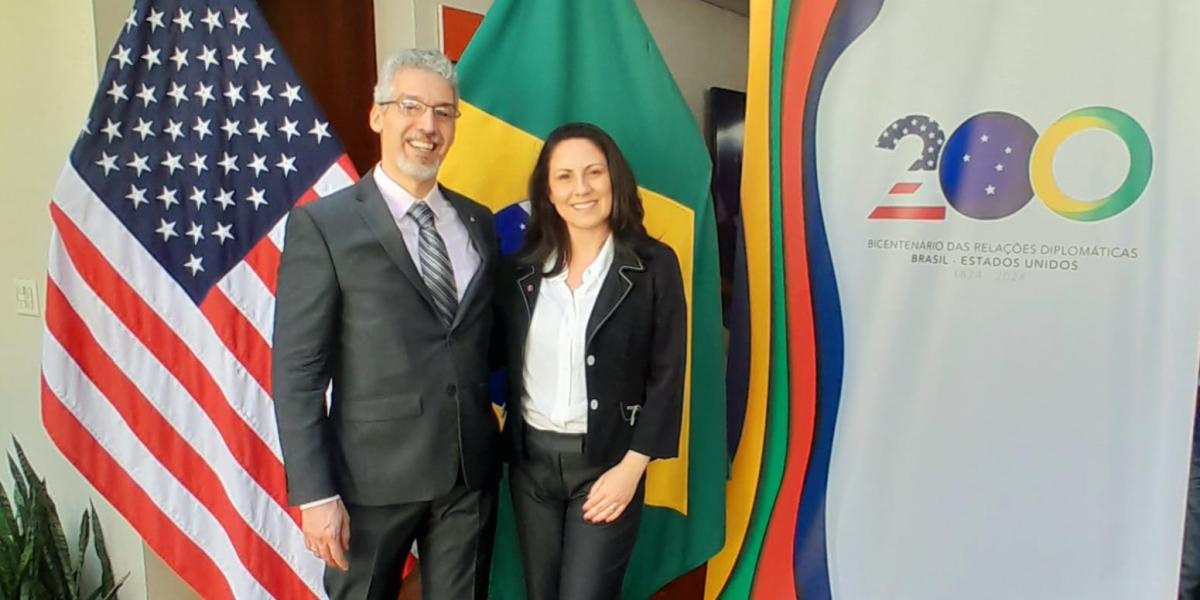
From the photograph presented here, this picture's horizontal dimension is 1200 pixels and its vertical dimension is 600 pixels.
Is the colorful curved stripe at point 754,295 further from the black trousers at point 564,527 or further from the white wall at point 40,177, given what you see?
the white wall at point 40,177

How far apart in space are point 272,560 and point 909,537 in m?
1.60

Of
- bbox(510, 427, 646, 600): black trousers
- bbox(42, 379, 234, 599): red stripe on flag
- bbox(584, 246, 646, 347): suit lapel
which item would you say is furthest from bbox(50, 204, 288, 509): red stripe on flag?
A: bbox(584, 246, 646, 347): suit lapel

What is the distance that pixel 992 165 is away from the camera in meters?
1.83

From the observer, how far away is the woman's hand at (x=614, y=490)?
4.99 ft

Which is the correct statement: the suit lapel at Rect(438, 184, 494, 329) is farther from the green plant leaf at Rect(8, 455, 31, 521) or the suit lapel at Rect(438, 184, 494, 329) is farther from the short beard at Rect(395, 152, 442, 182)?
the green plant leaf at Rect(8, 455, 31, 521)

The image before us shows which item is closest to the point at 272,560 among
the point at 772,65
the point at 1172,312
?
the point at 772,65

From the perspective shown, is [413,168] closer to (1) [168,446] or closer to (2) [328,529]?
(2) [328,529]

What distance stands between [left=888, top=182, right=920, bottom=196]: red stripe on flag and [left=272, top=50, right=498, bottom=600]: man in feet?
3.43

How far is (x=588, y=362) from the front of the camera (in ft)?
4.87

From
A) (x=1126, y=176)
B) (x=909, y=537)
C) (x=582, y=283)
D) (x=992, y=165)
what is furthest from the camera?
(x=909, y=537)

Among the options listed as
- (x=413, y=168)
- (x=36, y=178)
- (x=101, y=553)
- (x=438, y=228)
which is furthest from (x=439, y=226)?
(x=101, y=553)

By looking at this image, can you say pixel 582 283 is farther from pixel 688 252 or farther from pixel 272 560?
pixel 272 560

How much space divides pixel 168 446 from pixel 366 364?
87 cm

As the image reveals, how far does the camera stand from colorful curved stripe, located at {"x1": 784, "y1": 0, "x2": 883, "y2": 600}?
2025mm
